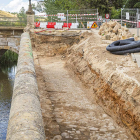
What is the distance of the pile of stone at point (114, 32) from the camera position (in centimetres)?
1029

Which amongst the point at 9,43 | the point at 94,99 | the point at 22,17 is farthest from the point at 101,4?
the point at 94,99

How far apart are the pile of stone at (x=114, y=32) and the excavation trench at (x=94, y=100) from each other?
2.24 m

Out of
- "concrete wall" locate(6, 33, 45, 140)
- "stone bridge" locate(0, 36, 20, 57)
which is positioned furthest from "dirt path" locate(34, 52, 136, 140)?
"stone bridge" locate(0, 36, 20, 57)

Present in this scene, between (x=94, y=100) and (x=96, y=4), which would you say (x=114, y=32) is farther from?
(x=96, y=4)

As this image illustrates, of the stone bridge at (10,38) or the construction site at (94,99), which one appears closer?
the construction site at (94,99)

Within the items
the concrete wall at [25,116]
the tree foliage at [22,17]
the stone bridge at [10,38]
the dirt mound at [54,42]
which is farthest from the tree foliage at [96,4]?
the concrete wall at [25,116]

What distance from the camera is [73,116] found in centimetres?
520

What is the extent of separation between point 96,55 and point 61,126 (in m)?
3.56

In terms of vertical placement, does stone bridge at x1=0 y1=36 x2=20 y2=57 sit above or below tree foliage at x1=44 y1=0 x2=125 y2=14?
below

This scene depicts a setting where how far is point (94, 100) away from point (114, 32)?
594cm

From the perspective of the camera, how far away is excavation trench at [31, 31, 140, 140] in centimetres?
446

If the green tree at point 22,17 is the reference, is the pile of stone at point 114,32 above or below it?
below

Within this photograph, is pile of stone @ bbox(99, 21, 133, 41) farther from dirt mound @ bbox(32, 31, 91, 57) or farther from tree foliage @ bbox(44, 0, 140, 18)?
tree foliage @ bbox(44, 0, 140, 18)

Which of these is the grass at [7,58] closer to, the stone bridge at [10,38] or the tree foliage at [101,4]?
the stone bridge at [10,38]
